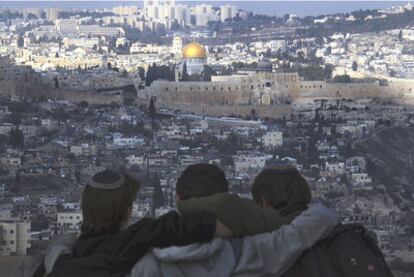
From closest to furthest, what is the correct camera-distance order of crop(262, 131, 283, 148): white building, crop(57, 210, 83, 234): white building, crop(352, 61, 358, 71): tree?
1. crop(57, 210, 83, 234): white building
2. crop(262, 131, 283, 148): white building
3. crop(352, 61, 358, 71): tree

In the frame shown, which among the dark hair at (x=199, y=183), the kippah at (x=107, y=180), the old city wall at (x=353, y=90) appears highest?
the kippah at (x=107, y=180)

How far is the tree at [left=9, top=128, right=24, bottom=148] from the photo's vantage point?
1031 inches

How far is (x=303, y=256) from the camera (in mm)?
3332

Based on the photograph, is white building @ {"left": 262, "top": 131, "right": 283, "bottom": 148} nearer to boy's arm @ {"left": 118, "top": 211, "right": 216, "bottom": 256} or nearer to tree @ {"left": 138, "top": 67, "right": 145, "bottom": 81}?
tree @ {"left": 138, "top": 67, "right": 145, "bottom": 81}

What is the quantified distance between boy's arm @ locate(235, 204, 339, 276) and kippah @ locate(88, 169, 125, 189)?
11.0 inches

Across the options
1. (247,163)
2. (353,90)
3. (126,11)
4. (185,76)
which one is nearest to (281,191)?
(247,163)

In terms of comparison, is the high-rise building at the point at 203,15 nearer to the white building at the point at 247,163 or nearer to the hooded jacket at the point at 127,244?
the white building at the point at 247,163

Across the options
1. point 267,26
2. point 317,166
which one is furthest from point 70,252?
point 267,26

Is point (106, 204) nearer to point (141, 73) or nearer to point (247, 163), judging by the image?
point (247, 163)

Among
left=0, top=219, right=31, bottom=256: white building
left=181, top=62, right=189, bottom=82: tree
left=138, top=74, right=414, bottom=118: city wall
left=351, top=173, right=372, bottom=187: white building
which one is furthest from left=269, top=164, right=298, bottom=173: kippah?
left=181, top=62, right=189, bottom=82: tree

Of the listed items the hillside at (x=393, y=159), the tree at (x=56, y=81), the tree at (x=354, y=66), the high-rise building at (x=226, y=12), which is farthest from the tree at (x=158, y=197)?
the high-rise building at (x=226, y=12)

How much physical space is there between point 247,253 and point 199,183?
0.72 ft

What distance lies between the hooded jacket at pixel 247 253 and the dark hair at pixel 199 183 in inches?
6.6

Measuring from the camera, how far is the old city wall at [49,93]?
118ft
